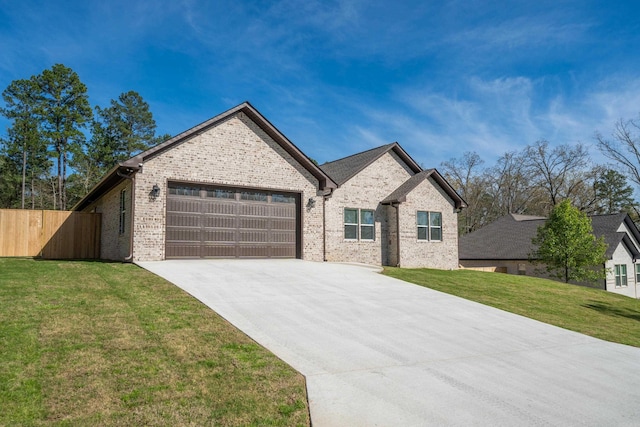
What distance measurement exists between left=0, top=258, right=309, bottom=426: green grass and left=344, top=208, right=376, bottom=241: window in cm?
1231

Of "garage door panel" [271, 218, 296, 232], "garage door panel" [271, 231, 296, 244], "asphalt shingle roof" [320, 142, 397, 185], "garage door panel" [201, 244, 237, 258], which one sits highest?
"asphalt shingle roof" [320, 142, 397, 185]

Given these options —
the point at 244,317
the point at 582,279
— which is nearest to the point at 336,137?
the point at 582,279

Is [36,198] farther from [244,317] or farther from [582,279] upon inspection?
[582,279]

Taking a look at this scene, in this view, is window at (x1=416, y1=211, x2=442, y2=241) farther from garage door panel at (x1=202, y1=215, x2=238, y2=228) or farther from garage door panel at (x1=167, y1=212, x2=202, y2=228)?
garage door panel at (x1=167, y1=212, x2=202, y2=228)

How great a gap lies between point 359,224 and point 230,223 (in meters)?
6.74

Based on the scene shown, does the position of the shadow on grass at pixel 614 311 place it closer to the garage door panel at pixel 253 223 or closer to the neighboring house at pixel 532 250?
the garage door panel at pixel 253 223

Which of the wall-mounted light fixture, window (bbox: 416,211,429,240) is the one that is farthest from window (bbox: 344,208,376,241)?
the wall-mounted light fixture

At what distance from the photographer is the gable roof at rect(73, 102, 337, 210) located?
596 inches

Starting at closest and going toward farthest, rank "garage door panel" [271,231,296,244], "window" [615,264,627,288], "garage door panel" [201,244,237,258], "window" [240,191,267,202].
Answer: "garage door panel" [201,244,237,258]
"window" [240,191,267,202]
"garage door panel" [271,231,296,244]
"window" [615,264,627,288]

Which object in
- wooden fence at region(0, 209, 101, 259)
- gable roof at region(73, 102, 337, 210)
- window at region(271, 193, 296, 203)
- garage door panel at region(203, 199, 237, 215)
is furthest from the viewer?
wooden fence at region(0, 209, 101, 259)

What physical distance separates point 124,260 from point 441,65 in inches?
590

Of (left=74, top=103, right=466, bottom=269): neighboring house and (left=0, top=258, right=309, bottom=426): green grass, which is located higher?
(left=74, top=103, right=466, bottom=269): neighboring house

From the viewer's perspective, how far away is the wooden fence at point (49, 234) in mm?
19641

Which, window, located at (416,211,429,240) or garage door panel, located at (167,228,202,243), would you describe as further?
window, located at (416,211,429,240)
